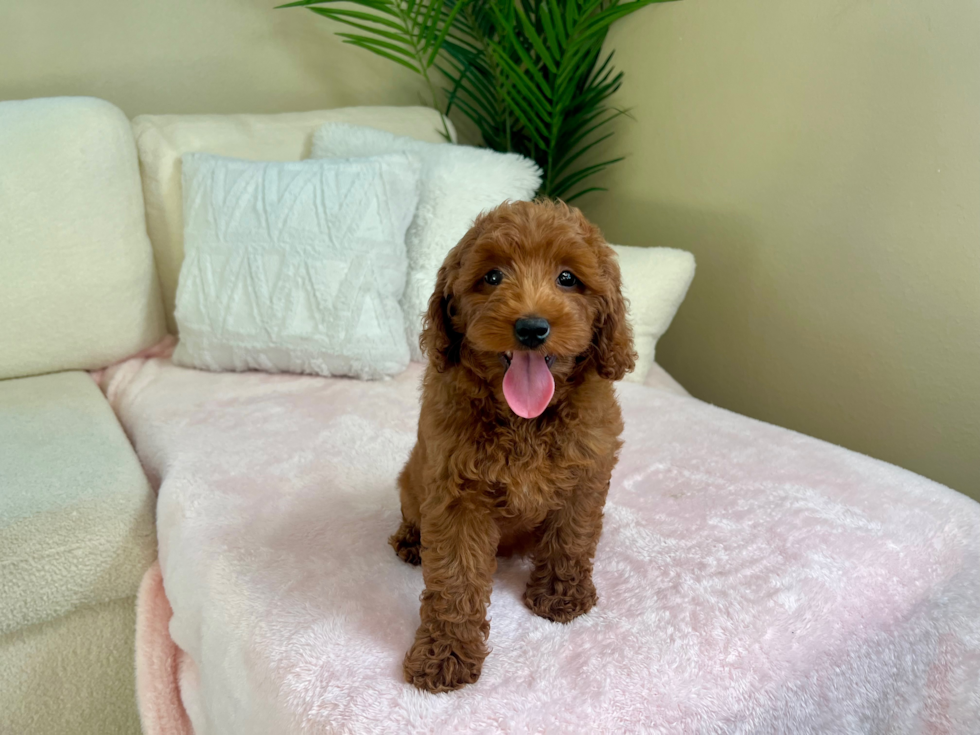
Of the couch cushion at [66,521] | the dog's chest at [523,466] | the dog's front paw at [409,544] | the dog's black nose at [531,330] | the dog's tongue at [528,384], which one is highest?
the dog's black nose at [531,330]

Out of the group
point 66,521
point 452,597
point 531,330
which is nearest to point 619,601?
point 452,597

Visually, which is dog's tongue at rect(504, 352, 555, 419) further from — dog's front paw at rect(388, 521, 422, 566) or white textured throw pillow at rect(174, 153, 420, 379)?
white textured throw pillow at rect(174, 153, 420, 379)

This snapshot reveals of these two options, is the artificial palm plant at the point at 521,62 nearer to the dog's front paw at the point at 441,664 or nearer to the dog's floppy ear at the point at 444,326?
the dog's floppy ear at the point at 444,326

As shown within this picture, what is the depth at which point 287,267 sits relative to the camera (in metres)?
2.07

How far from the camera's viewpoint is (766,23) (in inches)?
83.7

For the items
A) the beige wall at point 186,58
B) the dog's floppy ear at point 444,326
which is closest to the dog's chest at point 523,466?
the dog's floppy ear at point 444,326

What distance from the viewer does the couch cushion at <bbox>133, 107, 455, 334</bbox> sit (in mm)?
2219

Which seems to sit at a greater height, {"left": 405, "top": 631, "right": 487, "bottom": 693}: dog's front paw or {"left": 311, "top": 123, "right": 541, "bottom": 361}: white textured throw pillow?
{"left": 311, "top": 123, "right": 541, "bottom": 361}: white textured throw pillow

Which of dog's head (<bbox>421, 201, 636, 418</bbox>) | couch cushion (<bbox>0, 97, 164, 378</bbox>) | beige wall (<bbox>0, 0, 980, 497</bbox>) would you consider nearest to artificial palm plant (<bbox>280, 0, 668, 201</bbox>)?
beige wall (<bbox>0, 0, 980, 497</bbox>)

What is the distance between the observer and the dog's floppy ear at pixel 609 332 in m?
1.12

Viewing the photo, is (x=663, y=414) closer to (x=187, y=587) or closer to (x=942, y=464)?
(x=942, y=464)

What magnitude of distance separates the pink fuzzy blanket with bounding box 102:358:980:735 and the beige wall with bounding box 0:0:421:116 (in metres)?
1.36

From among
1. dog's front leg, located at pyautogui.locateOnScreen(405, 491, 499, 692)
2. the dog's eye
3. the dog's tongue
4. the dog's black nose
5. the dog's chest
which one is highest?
the dog's eye

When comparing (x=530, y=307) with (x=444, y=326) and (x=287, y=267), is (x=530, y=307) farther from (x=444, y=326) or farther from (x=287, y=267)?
(x=287, y=267)
